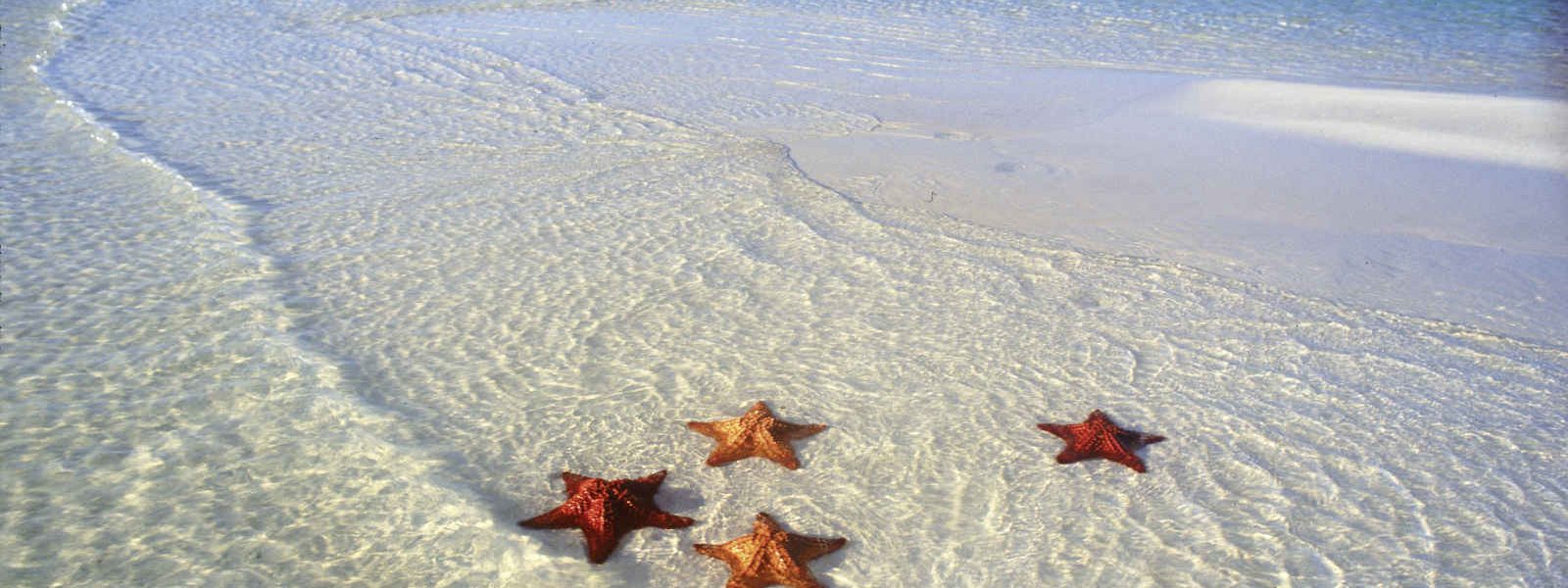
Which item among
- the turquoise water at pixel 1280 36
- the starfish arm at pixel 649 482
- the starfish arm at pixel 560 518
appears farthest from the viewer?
the turquoise water at pixel 1280 36

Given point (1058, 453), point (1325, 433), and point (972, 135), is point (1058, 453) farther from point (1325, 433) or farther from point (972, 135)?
point (972, 135)

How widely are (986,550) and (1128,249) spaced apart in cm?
296

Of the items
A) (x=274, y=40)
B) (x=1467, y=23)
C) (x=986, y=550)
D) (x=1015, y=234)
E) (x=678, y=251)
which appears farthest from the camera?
(x=1467, y=23)

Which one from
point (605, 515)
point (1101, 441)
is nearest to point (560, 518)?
point (605, 515)

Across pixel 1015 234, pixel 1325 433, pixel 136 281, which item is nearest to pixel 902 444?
pixel 1325 433

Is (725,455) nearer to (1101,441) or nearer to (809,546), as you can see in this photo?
(809,546)

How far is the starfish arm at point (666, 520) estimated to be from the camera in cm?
347

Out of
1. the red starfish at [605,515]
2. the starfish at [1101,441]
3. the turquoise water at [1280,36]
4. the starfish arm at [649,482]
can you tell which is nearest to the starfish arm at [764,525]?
the red starfish at [605,515]

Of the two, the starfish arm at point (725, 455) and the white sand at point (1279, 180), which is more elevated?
the starfish arm at point (725, 455)

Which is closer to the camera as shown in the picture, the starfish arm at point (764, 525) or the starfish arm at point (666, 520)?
the starfish arm at point (764, 525)

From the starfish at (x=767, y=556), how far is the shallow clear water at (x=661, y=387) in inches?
4.0

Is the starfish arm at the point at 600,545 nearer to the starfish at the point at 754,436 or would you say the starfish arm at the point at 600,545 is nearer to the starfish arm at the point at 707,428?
the starfish at the point at 754,436

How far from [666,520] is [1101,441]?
1598 mm

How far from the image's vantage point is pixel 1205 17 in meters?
13.8
